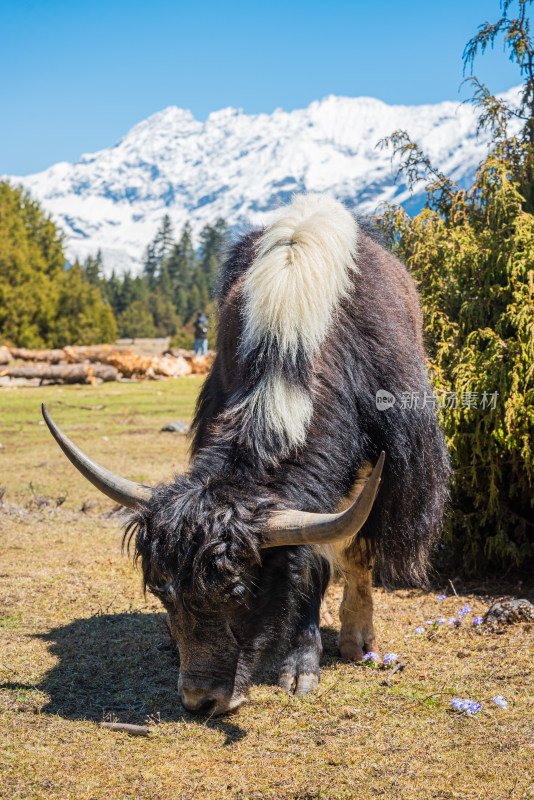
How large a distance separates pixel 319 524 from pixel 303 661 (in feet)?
4.24

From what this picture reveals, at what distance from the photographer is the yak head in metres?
2.79

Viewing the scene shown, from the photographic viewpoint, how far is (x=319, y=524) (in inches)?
104

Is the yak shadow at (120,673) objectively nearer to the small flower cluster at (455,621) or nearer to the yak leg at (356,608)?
the yak leg at (356,608)

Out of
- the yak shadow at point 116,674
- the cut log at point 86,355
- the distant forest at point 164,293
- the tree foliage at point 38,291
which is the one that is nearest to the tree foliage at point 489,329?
the yak shadow at point 116,674

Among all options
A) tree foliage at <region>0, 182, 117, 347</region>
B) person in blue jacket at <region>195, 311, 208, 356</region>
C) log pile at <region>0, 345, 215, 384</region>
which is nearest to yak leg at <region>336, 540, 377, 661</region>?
log pile at <region>0, 345, 215, 384</region>

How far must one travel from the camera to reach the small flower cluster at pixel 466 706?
124 inches

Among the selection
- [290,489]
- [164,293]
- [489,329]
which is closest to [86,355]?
[489,329]

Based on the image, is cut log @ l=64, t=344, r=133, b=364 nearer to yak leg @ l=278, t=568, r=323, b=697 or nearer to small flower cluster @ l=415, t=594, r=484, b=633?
small flower cluster @ l=415, t=594, r=484, b=633

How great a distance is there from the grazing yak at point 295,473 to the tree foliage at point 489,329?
2.48 ft

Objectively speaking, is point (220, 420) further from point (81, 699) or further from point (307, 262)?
point (81, 699)

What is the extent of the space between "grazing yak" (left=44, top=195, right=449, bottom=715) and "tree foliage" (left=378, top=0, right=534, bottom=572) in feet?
2.48

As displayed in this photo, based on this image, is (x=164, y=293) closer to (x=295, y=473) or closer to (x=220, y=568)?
(x=295, y=473)

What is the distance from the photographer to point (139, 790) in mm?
2602

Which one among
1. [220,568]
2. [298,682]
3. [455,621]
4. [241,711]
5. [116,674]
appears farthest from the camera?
[455,621]
